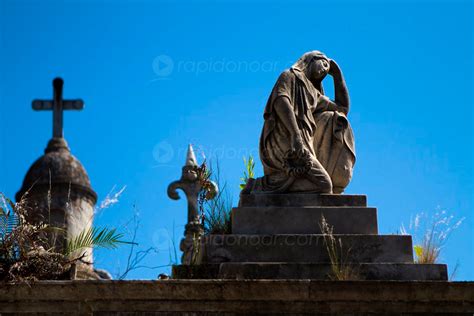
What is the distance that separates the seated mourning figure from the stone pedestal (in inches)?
8.6

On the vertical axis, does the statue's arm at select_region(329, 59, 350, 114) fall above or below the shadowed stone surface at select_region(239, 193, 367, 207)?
above

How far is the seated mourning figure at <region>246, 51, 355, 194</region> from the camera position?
11055 mm

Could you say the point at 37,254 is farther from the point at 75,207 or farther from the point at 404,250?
the point at 75,207

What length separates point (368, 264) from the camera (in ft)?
34.1

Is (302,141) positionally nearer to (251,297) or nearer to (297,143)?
(297,143)

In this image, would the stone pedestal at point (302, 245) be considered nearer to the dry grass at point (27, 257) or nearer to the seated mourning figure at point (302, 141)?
the seated mourning figure at point (302, 141)

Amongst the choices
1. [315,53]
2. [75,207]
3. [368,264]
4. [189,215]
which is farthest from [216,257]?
[75,207]

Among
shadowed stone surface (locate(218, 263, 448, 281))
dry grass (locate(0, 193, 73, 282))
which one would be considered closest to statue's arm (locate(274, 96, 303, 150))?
shadowed stone surface (locate(218, 263, 448, 281))

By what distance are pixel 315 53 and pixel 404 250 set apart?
2672 mm

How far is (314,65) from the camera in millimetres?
11867

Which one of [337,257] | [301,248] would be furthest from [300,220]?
[337,257]

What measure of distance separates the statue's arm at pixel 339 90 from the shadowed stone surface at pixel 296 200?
1.30 meters

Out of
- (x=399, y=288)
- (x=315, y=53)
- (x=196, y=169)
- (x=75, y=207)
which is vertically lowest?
(x=399, y=288)

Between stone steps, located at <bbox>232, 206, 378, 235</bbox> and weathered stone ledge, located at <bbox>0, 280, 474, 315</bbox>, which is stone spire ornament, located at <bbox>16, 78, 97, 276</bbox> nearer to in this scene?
stone steps, located at <bbox>232, 206, 378, 235</bbox>
